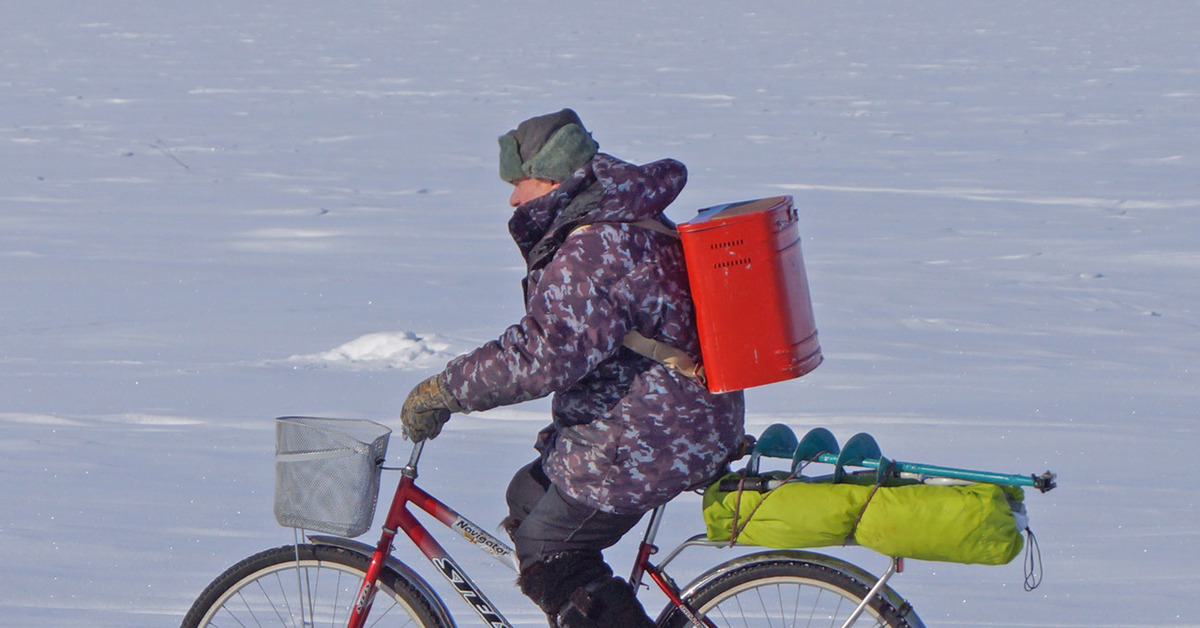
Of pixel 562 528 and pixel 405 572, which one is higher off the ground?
pixel 562 528

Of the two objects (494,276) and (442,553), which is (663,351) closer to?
(442,553)

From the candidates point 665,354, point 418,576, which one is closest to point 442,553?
point 418,576

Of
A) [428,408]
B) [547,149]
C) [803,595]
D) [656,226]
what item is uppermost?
[547,149]

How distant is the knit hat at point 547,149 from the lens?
238cm

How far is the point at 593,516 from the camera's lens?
98.3 inches

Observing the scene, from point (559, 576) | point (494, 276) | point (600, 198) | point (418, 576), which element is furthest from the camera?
point (494, 276)

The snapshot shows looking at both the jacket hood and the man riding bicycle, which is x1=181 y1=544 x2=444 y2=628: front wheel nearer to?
the man riding bicycle

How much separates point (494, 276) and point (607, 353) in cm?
600

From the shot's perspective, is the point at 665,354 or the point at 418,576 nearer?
the point at 665,354

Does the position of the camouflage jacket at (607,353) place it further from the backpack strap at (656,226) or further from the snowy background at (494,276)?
the snowy background at (494,276)

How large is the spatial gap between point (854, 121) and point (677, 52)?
288 inches

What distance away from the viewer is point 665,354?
93.8 inches

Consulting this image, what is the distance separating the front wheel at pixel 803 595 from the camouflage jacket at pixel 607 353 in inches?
10.4

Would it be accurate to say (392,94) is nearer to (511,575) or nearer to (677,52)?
(677,52)
